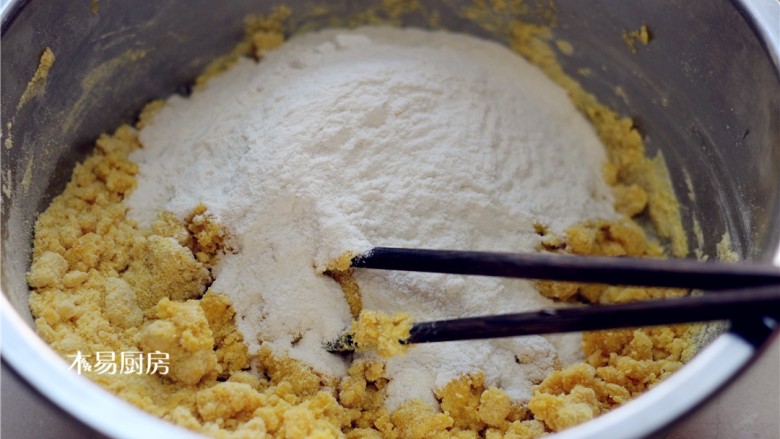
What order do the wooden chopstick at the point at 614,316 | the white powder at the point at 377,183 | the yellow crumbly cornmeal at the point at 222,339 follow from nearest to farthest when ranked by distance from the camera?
the wooden chopstick at the point at 614,316, the yellow crumbly cornmeal at the point at 222,339, the white powder at the point at 377,183

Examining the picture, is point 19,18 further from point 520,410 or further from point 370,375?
point 520,410

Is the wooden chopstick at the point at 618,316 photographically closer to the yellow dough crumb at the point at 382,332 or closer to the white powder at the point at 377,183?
the yellow dough crumb at the point at 382,332

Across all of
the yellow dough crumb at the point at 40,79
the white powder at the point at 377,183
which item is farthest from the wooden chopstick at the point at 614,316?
the yellow dough crumb at the point at 40,79

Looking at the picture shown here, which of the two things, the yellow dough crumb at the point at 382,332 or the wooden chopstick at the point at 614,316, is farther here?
the yellow dough crumb at the point at 382,332

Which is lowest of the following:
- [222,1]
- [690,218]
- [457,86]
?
[690,218]

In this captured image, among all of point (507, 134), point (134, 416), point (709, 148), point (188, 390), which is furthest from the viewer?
point (507, 134)

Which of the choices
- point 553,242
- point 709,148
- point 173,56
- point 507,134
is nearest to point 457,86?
point 507,134

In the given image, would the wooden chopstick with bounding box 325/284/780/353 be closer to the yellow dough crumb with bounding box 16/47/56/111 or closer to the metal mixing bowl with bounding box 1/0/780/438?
the metal mixing bowl with bounding box 1/0/780/438
